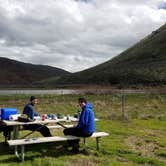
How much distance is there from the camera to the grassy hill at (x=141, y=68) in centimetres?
12738

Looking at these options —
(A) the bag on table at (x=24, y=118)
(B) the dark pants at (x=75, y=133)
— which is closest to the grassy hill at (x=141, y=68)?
(B) the dark pants at (x=75, y=133)

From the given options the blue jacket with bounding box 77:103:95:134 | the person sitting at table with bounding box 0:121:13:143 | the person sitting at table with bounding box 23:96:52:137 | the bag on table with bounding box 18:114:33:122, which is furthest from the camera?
the person sitting at table with bounding box 0:121:13:143

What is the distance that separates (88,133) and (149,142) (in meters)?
3.40

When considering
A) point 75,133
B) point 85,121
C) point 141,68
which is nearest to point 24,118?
point 75,133

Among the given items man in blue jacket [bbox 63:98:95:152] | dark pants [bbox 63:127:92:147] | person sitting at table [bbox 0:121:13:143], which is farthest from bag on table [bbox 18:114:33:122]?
man in blue jacket [bbox 63:98:95:152]

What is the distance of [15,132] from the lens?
12156 millimetres

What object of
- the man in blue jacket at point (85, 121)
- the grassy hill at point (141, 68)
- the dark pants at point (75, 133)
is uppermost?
the grassy hill at point (141, 68)

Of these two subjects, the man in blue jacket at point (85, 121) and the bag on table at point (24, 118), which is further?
the bag on table at point (24, 118)

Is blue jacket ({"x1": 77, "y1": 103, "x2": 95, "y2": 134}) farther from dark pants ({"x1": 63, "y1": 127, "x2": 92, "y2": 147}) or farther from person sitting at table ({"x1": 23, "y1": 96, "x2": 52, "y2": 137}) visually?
person sitting at table ({"x1": 23, "y1": 96, "x2": 52, "y2": 137})

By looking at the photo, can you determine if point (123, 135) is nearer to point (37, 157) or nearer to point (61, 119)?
point (61, 119)

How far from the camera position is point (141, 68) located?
5605 inches

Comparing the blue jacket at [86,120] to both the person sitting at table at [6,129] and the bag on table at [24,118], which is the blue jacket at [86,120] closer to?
the bag on table at [24,118]

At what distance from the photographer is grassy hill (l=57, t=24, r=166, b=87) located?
418 feet

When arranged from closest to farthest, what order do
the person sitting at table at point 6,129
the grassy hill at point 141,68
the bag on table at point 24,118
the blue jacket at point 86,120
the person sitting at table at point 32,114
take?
1. the blue jacket at point 86,120
2. the bag on table at point 24,118
3. the person sitting at table at point 32,114
4. the person sitting at table at point 6,129
5. the grassy hill at point 141,68
